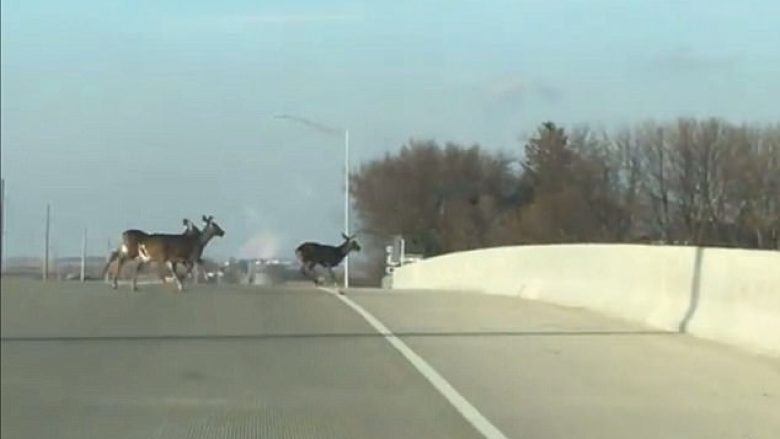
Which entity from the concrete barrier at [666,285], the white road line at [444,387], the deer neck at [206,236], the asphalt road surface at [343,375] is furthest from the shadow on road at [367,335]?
the deer neck at [206,236]

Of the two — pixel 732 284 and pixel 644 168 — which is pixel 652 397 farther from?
pixel 644 168

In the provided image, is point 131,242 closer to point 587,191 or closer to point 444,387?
point 444,387

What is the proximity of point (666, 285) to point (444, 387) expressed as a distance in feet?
28.2

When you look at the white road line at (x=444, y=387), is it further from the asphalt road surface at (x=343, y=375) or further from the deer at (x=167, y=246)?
the deer at (x=167, y=246)

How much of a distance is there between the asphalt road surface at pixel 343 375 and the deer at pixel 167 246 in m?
0.54

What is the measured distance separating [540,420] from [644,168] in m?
58.1

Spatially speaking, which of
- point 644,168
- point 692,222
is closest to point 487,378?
point 692,222

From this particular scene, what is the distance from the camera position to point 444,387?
48.1 ft

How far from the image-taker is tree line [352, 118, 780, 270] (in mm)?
44688

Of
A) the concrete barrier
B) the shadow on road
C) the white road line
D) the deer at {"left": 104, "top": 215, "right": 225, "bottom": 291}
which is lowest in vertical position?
the white road line

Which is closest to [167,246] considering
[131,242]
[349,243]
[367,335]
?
[131,242]

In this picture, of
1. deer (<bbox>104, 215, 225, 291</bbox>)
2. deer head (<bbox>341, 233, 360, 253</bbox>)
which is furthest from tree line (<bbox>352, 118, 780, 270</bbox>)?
deer (<bbox>104, 215, 225, 291</bbox>)

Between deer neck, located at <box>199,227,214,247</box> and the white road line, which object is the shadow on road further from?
deer neck, located at <box>199,227,214,247</box>

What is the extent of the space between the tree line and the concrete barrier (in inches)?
134
